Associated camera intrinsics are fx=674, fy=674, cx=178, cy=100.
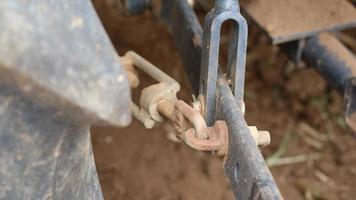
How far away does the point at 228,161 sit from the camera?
993mm

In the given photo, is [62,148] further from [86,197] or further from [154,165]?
[154,165]

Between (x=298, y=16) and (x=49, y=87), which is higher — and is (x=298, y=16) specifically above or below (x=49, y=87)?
below

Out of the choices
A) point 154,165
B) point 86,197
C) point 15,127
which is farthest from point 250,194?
point 154,165

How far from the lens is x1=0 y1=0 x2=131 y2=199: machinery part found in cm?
62

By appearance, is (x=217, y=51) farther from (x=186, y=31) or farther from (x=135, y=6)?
(x=135, y=6)

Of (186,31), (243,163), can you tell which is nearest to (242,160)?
(243,163)

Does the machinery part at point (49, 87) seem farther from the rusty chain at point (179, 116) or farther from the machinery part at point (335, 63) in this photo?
the machinery part at point (335, 63)

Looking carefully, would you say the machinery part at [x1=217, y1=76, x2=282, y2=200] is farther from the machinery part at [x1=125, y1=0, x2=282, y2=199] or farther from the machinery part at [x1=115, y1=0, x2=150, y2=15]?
the machinery part at [x1=115, y1=0, x2=150, y2=15]

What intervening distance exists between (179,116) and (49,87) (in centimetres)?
44

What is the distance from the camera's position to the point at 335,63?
4.99ft

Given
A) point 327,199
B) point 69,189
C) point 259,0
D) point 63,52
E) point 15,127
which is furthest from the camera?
point 327,199

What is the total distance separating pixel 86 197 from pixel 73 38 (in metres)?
0.34

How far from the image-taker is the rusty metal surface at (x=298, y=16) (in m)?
1.51

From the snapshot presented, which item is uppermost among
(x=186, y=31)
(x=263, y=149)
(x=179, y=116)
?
(x=179, y=116)
